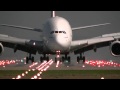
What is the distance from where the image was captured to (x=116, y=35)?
46.9m

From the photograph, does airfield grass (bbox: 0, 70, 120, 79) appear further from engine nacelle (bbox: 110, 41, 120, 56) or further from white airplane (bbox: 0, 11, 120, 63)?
engine nacelle (bbox: 110, 41, 120, 56)

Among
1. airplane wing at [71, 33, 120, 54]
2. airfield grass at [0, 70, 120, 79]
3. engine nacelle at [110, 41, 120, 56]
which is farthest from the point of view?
airplane wing at [71, 33, 120, 54]

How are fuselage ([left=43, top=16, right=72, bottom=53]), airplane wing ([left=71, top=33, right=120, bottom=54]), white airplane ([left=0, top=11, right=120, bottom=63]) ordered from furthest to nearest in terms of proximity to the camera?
airplane wing ([left=71, top=33, right=120, bottom=54])
white airplane ([left=0, top=11, right=120, bottom=63])
fuselage ([left=43, top=16, right=72, bottom=53])

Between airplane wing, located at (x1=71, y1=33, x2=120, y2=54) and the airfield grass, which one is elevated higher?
airplane wing, located at (x1=71, y1=33, x2=120, y2=54)

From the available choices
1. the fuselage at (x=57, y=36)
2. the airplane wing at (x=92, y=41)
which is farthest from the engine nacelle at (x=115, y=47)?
the fuselage at (x=57, y=36)

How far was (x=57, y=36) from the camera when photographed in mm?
42844

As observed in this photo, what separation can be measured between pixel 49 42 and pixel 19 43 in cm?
411

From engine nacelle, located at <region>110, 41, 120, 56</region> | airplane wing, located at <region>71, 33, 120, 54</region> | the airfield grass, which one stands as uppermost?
airplane wing, located at <region>71, 33, 120, 54</region>

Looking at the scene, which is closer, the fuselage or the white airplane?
the fuselage

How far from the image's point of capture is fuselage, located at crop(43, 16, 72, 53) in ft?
141

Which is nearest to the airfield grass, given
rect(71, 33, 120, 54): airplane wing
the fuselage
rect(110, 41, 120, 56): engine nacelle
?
the fuselage
